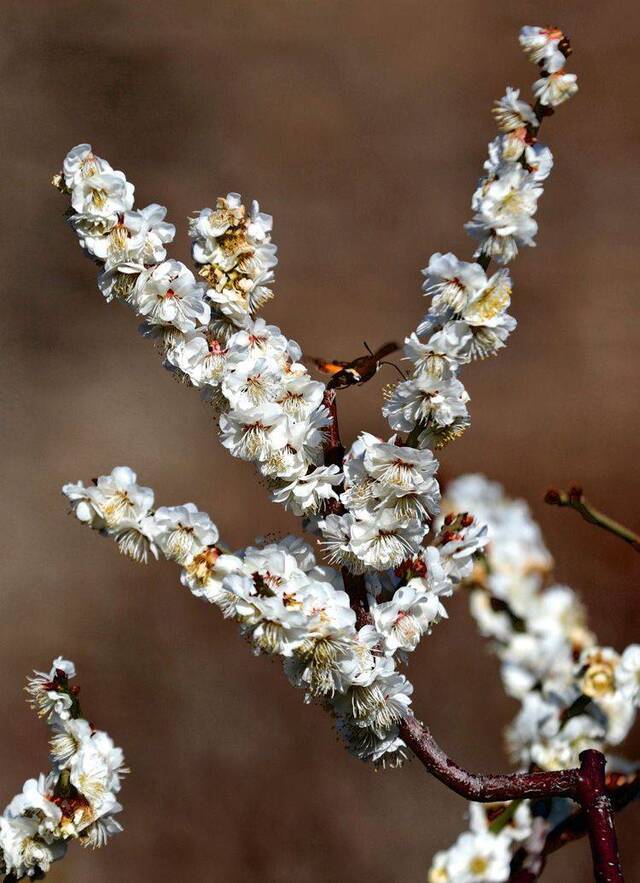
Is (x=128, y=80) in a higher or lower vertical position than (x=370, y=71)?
lower

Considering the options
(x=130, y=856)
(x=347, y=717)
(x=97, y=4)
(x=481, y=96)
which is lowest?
(x=347, y=717)

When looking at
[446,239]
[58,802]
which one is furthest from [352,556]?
[446,239]

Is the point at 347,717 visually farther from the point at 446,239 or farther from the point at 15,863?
the point at 446,239

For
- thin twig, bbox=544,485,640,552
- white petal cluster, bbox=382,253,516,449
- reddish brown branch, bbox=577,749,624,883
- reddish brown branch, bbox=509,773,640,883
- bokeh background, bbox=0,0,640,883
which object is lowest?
reddish brown branch, bbox=577,749,624,883

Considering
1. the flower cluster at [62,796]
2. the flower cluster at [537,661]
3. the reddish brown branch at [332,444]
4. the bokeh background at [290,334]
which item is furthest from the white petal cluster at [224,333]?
the bokeh background at [290,334]

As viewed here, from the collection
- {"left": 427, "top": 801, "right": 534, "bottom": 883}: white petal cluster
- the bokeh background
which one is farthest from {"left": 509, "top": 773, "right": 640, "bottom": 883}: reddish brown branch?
the bokeh background

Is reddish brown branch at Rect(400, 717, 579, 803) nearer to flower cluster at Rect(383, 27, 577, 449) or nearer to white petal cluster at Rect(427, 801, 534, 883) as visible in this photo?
flower cluster at Rect(383, 27, 577, 449)

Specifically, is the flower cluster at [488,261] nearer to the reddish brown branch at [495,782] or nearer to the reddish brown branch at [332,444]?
the reddish brown branch at [332,444]

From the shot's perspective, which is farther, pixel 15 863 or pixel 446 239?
pixel 446 239
